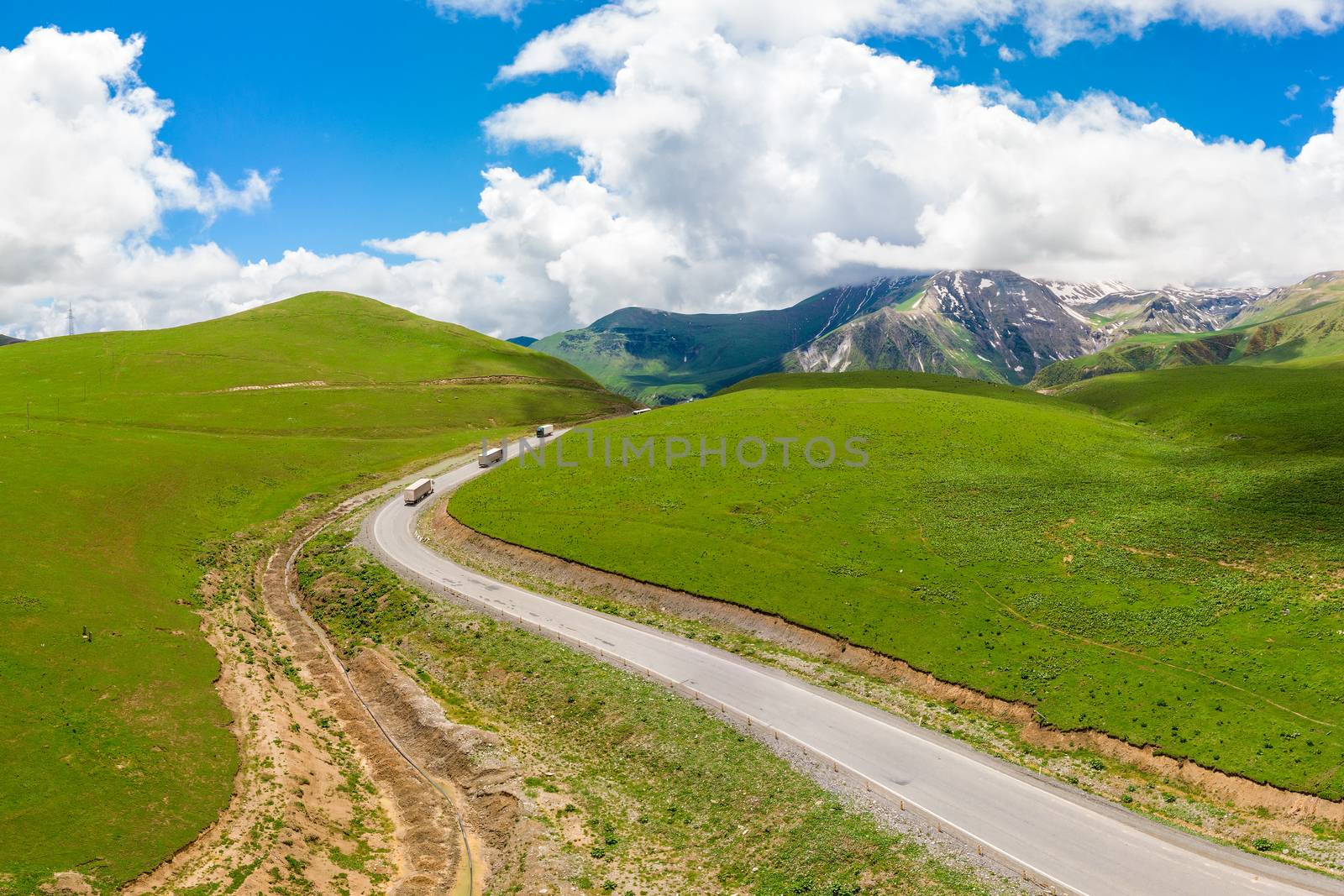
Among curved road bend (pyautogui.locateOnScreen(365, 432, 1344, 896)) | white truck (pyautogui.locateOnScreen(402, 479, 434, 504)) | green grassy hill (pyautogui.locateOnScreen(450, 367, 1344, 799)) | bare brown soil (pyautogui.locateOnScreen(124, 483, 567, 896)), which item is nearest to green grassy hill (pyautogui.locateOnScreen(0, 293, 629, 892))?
bare brown soil (pyautogui.locateOnScreen(124, 483, 567, 896))

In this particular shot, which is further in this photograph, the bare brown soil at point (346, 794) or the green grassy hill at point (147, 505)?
the green grassy hill at point (147, 505)

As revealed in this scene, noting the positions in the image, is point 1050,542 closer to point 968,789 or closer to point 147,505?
point 968,789

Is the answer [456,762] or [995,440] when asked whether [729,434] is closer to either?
[995,440]

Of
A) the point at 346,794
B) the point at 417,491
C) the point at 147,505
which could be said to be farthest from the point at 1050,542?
the point at 147,505

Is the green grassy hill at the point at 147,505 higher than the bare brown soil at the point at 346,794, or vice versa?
the green grassy hill at the point at 147,505

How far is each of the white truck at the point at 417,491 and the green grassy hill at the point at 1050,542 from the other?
25.9ft

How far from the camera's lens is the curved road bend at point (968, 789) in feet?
104

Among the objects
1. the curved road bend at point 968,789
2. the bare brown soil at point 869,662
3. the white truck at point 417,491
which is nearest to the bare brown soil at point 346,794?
the curved road bend at point 968,789

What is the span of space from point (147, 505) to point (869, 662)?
81.9m

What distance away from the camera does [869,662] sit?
53750 mm

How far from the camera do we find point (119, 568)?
62.3 meters

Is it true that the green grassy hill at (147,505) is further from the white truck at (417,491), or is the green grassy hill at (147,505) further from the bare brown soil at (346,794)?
the white truck at (417,491)

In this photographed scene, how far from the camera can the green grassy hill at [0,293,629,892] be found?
112 feet

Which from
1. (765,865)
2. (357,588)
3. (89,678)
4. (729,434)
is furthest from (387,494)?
(765,865)
